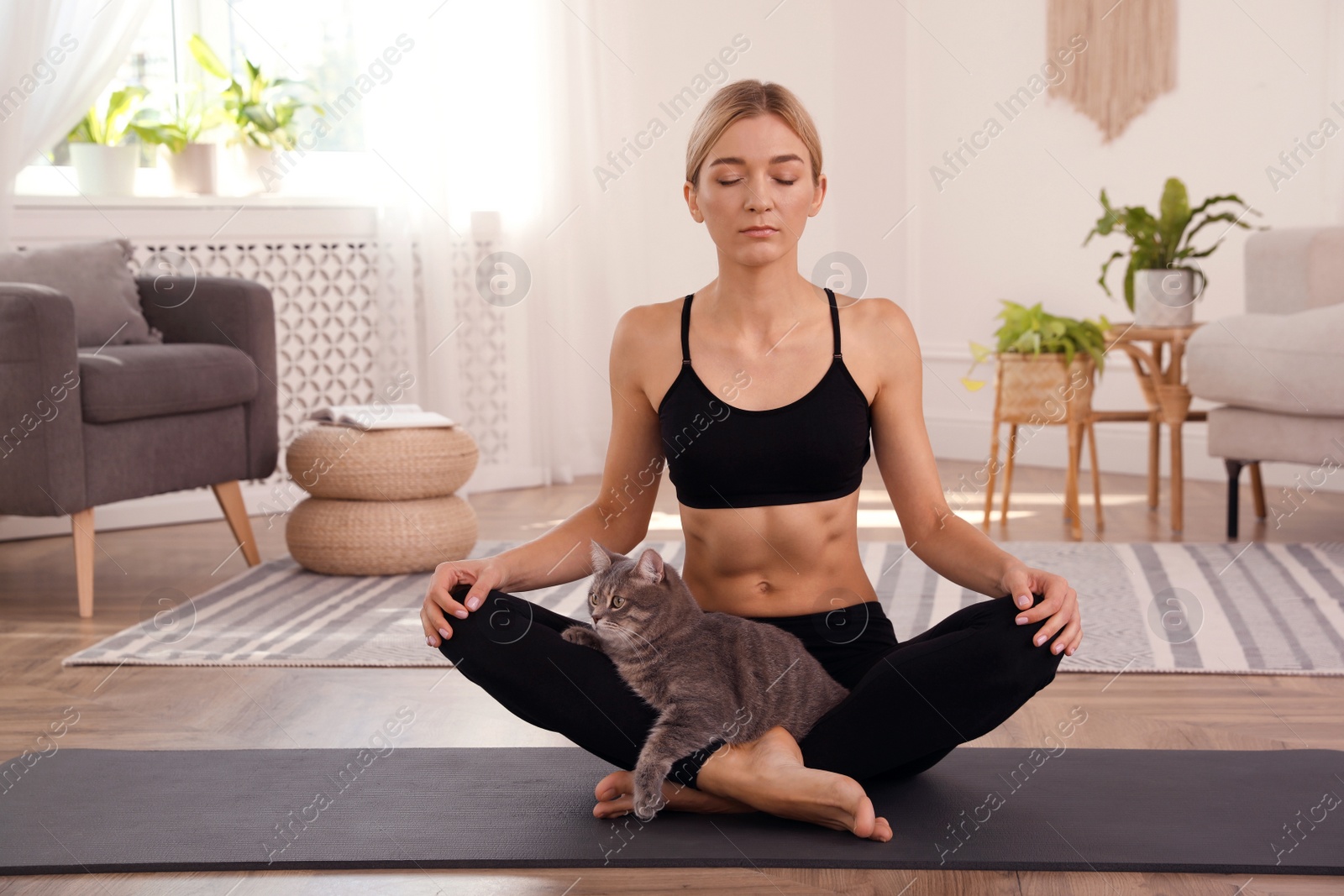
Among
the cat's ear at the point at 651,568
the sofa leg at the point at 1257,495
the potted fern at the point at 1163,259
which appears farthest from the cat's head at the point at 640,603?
the sofa leg at the point at 1257,495

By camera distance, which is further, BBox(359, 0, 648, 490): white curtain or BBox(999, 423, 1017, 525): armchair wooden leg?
BBox(359, 0, 648, 490): white curtain

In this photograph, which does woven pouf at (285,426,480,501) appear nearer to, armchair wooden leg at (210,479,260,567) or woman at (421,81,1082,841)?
armchair wooden leg at (210,479,260,567)

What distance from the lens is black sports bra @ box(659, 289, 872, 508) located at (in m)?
1.92

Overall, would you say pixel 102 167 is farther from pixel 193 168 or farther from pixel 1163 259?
pixel 1163 259

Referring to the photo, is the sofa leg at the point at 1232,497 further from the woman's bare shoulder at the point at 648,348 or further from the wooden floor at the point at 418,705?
the woman's bare shoulder at the point at 648,348

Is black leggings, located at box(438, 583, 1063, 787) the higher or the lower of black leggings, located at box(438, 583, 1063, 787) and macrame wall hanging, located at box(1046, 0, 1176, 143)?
the lower

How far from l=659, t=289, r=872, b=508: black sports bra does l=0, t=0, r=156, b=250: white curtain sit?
3.13 metres

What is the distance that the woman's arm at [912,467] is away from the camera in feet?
6.00

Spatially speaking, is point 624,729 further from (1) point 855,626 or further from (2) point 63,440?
(2) point 63,440

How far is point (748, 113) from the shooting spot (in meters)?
1.85

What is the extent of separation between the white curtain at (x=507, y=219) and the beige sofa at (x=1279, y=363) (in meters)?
2.47

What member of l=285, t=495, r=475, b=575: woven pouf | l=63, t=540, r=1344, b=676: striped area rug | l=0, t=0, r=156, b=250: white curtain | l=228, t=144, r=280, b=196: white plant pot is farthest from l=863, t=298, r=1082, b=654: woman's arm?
l=228, t=144, r=280, b=196: white plant pot

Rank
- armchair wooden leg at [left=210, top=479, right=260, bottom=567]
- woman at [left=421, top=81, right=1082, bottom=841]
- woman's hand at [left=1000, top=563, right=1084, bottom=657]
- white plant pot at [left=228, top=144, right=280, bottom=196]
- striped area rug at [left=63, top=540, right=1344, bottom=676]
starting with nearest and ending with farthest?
woman's hand at [left=1000, top=563, right=1084, bottom=657] < woman at [left=421, top=81, right=1082, bottom=841] < striped area rug at [left=63, top=540, right=1344, bottom=676] < armchair wooden leg at [left=210, top=479, right=260, bottom=567] < white plant pot at [left=228, top=144, right=280, bottom=196]

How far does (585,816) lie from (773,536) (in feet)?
1.63
